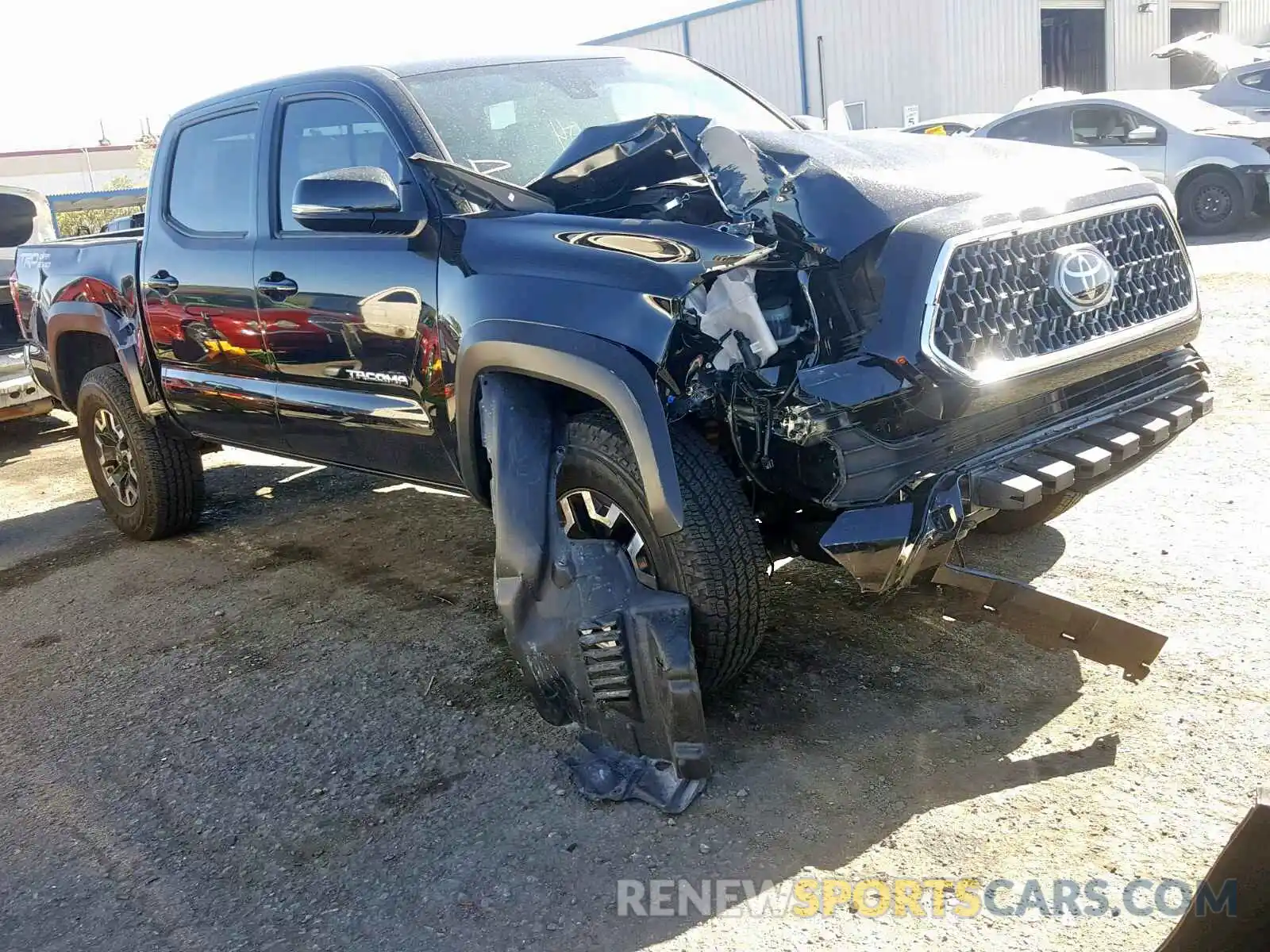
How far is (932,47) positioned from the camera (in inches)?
879

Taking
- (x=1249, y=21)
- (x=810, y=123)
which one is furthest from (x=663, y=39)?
(x=810, y=123)

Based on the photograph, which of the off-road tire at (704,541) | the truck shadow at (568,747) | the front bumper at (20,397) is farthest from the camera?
the front bumper at (20,397)

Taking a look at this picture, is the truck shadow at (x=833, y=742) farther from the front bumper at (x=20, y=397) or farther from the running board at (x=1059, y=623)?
the front bumper at (x=20, y=397)

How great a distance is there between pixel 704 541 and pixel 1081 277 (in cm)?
123

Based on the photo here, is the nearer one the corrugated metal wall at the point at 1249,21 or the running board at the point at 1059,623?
the running board at the point at 1059,623

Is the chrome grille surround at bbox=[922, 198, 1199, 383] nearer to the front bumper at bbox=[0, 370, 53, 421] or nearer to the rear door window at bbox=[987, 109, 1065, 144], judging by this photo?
the front bumper at bbox=[0, 370, 53, 421]

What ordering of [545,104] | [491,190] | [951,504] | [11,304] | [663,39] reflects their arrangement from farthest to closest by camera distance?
[663,39] < [11,304] < [545,104] < [491,190] < [951,504]

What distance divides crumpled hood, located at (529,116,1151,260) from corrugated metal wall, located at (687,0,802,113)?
22539 mm

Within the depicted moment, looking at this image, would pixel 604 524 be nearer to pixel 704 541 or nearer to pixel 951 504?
pixel 704 541

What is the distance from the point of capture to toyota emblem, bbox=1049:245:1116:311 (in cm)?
302

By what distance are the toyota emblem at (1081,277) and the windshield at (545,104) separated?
1.25 metres

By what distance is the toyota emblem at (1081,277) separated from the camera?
3.02 m

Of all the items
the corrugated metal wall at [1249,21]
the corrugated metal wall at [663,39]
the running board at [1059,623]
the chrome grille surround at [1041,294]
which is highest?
the corrugated metal wall at [663,39]

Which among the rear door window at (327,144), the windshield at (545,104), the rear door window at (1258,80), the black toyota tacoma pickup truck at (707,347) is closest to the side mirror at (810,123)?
the windshield at (545,104)
